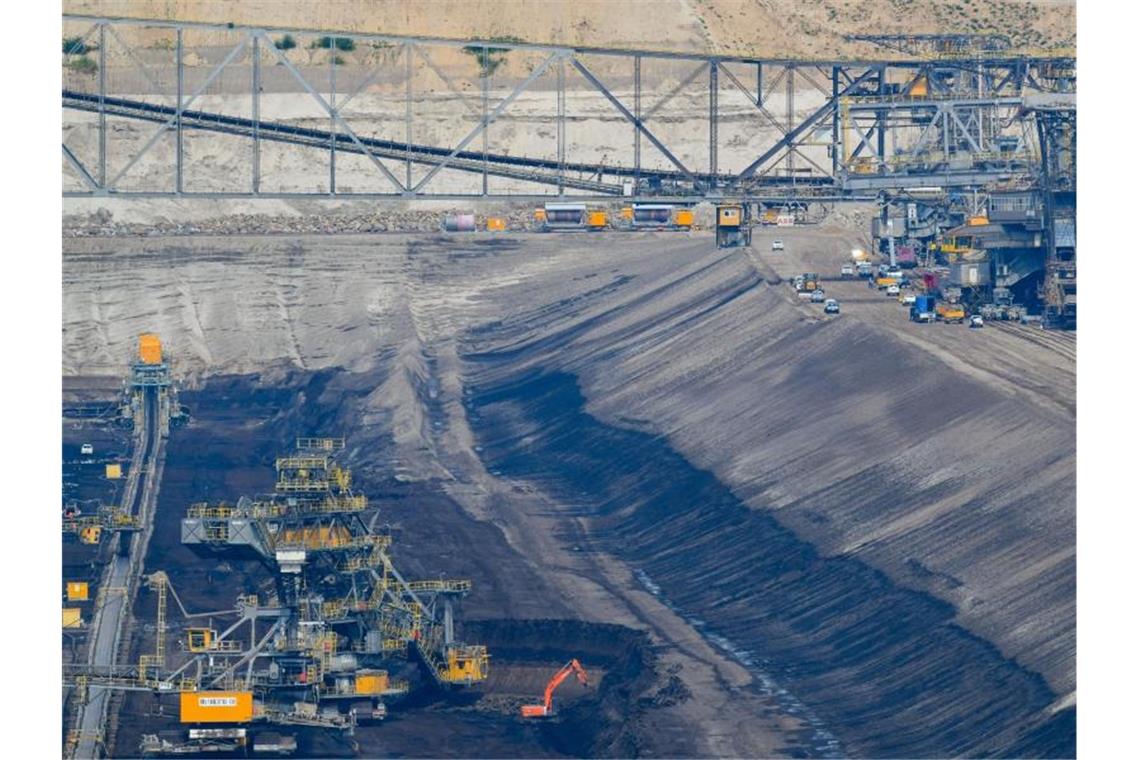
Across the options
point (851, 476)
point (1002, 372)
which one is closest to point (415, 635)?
point (851, 476)

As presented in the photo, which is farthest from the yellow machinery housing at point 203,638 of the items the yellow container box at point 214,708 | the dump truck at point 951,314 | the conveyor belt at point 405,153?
the dump truck at point 951,314

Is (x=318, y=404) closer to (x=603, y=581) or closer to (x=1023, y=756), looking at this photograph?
(x=603, y=581)

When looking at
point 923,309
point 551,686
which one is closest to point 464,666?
point 551,686

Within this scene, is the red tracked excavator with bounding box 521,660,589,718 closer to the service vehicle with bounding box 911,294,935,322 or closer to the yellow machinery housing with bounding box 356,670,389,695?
the yellow machinery housing with bounding box 356,670,389,695

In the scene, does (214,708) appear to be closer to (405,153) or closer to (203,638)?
(203,638)

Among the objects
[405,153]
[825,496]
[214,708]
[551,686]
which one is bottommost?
[551,686]

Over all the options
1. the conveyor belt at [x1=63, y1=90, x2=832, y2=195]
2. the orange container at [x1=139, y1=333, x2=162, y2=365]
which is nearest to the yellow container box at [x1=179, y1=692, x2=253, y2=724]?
the conveyor belt at [x1=63, y1=90, x2=832, y2=195]

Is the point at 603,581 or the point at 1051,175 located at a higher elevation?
the point at 1051,175
